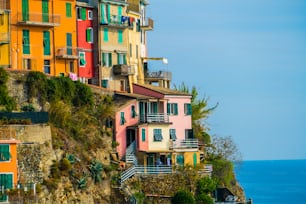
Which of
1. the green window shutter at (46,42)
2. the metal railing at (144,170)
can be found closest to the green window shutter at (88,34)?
the green window shutter at (46,42)

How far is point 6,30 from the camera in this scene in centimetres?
9819

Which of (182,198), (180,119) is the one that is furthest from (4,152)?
(180,119)

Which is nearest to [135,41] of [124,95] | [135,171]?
[124,95]

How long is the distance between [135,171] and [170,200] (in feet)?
10.6

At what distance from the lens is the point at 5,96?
92688 millimetres

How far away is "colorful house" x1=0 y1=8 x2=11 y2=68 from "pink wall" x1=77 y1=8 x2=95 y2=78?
7969mm

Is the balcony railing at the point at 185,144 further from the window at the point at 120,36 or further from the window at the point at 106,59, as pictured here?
the window at the point at 120,36

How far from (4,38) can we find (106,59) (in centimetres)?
1144

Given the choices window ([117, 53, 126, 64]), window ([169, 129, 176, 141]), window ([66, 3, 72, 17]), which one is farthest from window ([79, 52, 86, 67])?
window ([169, 129, 176, 141])

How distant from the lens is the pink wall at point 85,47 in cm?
10494

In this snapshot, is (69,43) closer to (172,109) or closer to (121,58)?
(121,58)

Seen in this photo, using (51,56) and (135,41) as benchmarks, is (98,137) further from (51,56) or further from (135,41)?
(135,41)

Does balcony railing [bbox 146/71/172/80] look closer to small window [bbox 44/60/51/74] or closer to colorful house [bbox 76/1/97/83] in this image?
colorful house [bbox 76/1/97/83]

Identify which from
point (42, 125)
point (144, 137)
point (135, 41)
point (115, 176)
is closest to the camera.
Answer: point (42, 125)
